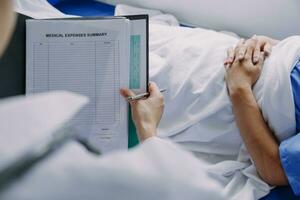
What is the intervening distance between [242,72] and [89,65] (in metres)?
0.45

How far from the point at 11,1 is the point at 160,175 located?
0.18 m

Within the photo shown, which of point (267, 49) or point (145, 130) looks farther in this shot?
point (267, 49)

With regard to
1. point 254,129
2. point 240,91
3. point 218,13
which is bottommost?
point 254,129

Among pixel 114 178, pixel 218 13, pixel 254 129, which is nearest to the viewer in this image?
pixel 114 178

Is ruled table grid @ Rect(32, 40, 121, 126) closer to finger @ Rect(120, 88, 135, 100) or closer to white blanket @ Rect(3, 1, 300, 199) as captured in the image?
finger @ Rect(120, 88, 135, 100)

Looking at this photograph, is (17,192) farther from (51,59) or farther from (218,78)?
(218,78)

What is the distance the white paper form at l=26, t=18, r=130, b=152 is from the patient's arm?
0.34 m

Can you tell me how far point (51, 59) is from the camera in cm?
97

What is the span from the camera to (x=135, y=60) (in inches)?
37.6

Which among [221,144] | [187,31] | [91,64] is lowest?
[221,144]

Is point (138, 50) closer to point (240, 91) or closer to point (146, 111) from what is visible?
point (146, 111)

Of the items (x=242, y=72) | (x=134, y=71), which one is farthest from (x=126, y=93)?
(x=242, y=72)

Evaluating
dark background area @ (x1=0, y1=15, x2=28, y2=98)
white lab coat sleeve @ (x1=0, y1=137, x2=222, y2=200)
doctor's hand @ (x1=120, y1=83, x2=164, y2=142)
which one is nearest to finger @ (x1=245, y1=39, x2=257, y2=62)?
doctor's hand @ (x1=120, y1=83, x2=164, y2=142)

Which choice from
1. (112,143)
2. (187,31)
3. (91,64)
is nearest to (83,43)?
(91,64)
